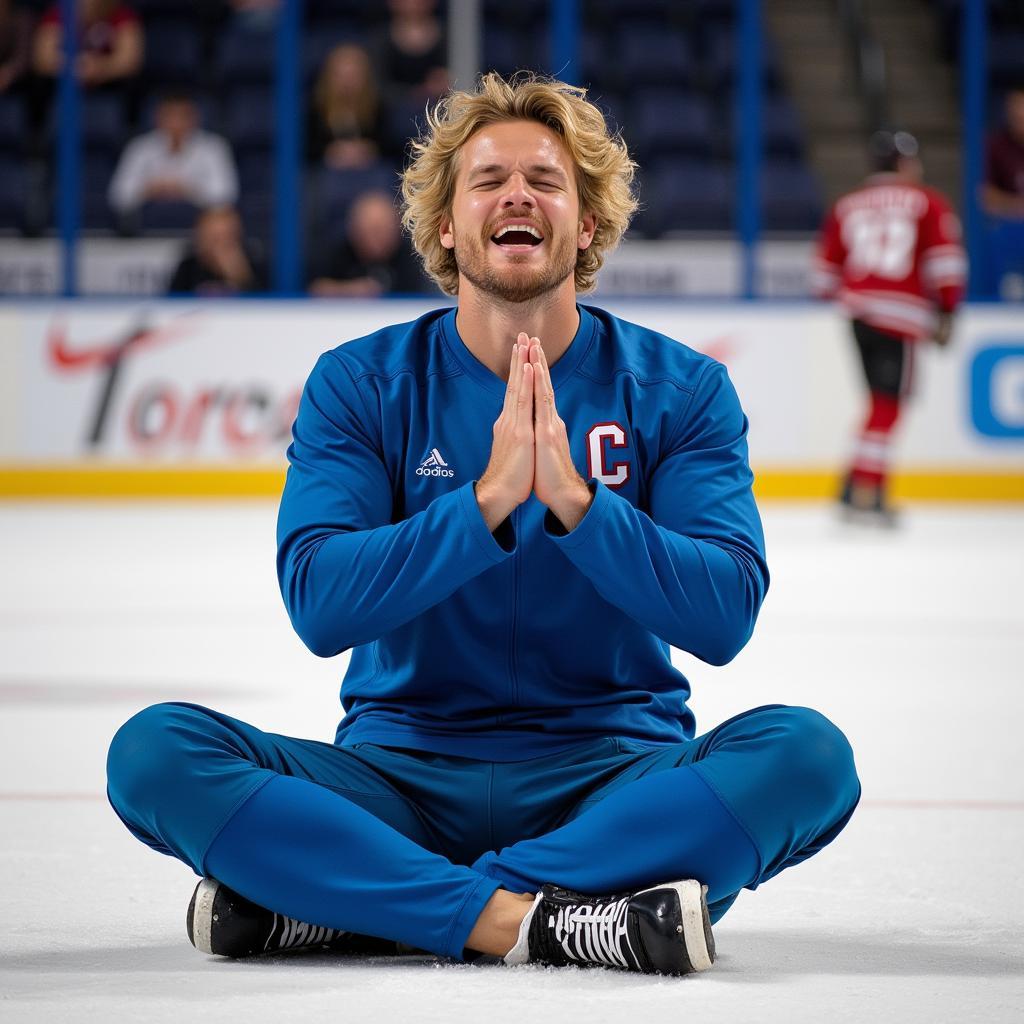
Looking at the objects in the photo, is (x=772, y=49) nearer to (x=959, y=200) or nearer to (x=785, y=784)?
(x=959, y=200)

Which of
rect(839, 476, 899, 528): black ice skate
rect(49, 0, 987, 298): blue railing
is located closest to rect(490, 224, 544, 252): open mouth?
rect(839, 476, 899, 528): black ice skate

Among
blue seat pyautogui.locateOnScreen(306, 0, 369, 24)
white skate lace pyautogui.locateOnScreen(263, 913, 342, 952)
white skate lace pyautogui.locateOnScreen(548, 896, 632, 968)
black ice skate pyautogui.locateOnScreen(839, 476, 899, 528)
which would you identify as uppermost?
blue seat pyautogui.locateOnScreen(306, 0, 369, 24)

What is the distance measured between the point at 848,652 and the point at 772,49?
8.93 m

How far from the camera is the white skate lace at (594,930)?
2.38 m

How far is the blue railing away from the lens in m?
10.6

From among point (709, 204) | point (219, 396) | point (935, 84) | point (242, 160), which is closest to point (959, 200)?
point (935, 84)

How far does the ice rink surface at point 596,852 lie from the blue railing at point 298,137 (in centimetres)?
314

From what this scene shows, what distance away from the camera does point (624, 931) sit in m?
2.37

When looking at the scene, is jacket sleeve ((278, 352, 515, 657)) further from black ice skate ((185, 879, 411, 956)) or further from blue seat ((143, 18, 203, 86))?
blue seat ((143, 18, 203, 86))

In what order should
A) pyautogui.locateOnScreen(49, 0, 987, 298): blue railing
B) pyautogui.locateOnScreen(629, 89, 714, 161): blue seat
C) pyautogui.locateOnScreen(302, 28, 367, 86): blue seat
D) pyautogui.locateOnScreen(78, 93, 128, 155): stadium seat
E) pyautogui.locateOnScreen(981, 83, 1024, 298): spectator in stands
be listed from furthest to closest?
pyautogui.locateOnScreen(302, 28, 367, 86): blue seat
pyautogui.locateOnScreen(629, 89, 714, 161): blue seat
pyautogui.locateOnScreen(78, 93, 128, 155): stadium seat
pyautogui.locateOnScreen(981, 83, 1024, 298): spectator in stands
pyautogui.locateOnScreen(49, 0, 987, 298): blue railing

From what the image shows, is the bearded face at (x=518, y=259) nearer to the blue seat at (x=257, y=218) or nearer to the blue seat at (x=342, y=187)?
the blue seat at (x=342, y=187)

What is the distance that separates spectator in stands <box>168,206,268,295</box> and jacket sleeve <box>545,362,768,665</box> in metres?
7.96

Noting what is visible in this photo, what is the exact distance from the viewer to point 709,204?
11156mm

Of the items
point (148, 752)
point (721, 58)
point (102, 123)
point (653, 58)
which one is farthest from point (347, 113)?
point (148, 752)
